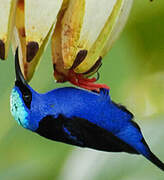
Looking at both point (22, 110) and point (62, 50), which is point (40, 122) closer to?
point (22, 110)

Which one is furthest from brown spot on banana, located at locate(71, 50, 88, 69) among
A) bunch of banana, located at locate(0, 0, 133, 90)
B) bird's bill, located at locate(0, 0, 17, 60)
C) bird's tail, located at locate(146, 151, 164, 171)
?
bird's tail, located at locate(146, 151, 164, 171)

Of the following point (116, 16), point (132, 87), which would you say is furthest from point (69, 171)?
point (116, 16)

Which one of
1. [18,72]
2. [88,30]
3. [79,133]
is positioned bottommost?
[79,133]

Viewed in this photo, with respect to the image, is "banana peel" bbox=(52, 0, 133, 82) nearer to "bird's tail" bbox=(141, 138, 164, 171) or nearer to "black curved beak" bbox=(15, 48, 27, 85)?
"black curved beak" bbox=(15, 48, 27, 85)

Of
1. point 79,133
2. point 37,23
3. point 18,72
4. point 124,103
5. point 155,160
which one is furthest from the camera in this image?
point 124,103

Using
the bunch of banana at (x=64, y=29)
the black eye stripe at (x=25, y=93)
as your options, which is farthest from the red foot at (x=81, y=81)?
the black eye stripe at (x=25, y=93)

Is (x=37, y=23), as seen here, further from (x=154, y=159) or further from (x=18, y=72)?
(x=154, y=159)

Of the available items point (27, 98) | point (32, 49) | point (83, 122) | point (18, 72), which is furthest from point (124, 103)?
point (32, 49)

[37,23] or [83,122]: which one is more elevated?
[37,23]
